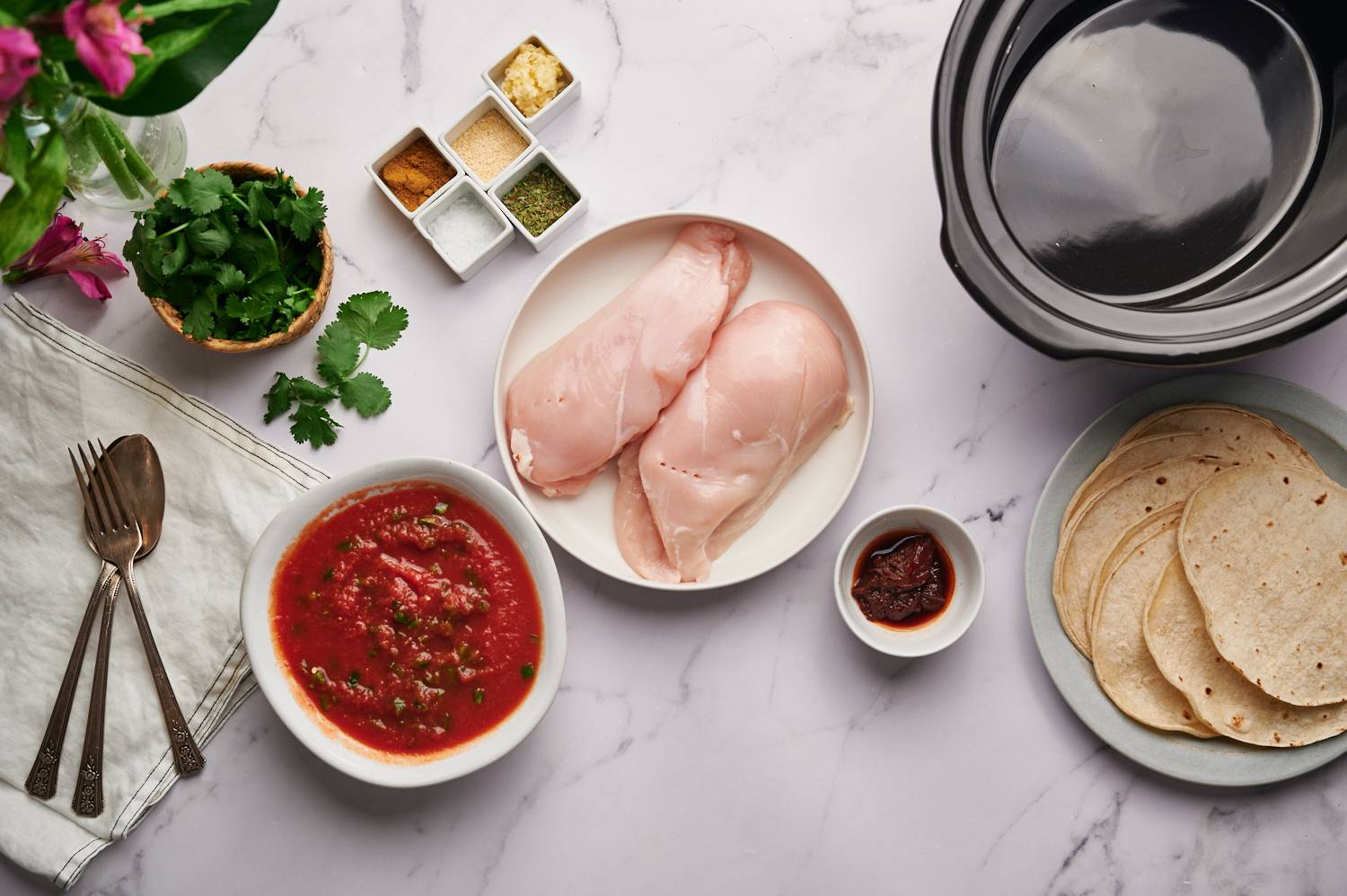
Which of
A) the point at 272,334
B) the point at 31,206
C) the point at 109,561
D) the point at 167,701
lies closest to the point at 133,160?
the point at 272,334

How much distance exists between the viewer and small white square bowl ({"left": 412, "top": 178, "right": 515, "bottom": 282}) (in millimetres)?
2059

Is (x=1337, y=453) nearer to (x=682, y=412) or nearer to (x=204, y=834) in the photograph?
(x=682, y=412)

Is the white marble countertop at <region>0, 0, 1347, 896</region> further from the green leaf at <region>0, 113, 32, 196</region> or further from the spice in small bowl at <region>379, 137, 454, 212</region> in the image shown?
the green leaf at <region>0, 113, 32, 196</region>

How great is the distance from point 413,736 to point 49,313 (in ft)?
4.16

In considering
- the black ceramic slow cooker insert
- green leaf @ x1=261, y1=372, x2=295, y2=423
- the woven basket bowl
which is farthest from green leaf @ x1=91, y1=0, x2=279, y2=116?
the black ceramic slow cooker insert

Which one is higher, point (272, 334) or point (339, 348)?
point (272, 334)

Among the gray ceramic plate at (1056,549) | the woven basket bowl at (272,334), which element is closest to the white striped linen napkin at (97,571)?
the woven basket bowl at (272,334)

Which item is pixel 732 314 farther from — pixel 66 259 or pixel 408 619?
pixel 66 259

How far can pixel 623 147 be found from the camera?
2.18m

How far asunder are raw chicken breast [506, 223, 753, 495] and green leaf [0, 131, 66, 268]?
3.18 ft

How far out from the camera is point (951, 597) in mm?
2037

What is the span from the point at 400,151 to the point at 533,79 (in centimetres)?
33

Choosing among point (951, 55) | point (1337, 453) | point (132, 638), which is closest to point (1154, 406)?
point (1337, 453)

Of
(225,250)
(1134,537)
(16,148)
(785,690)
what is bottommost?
(1134,537)
